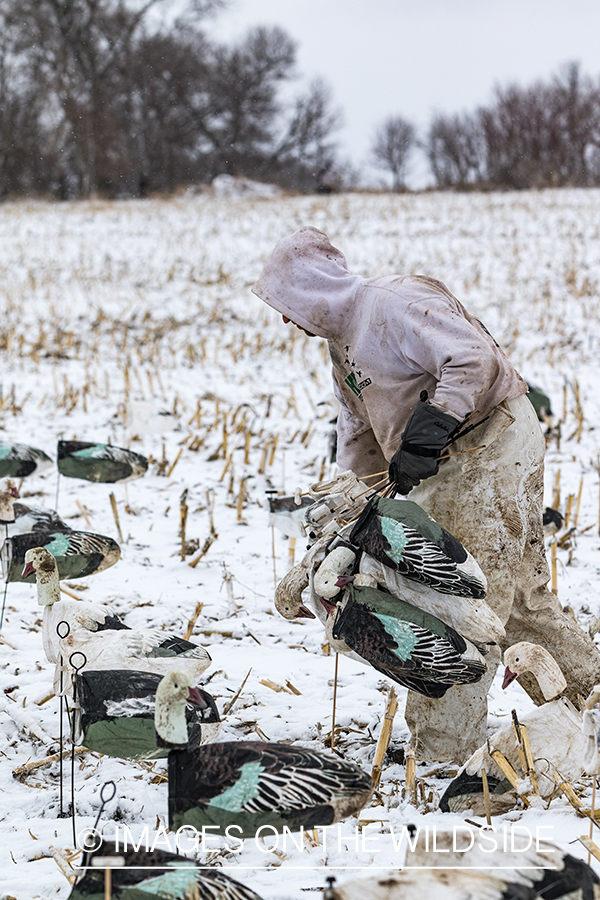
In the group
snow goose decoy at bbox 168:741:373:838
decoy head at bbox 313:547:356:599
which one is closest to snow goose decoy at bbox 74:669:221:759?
snow goose decoy at bbox 168:741:373:838

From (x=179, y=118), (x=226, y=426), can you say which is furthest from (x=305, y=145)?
(x=226, y=426)

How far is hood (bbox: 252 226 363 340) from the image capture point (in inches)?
98.7

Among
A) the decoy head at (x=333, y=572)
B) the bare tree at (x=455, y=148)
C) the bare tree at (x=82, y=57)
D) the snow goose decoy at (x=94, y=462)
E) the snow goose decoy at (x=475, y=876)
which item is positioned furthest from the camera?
the bare tree at (x=455, y=148)

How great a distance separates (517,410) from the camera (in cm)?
249

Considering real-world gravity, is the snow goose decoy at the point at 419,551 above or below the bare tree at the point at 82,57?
below

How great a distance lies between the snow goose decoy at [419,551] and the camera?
5.93 ft

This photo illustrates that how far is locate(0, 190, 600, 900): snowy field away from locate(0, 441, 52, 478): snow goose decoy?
624mm

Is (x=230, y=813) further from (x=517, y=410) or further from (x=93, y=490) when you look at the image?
(x=93, y=490)

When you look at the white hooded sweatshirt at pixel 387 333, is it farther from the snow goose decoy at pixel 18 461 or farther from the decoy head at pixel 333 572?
the snow goose decoy at pixel 18 461

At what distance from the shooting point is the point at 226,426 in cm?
630

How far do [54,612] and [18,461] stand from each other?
1499 mm

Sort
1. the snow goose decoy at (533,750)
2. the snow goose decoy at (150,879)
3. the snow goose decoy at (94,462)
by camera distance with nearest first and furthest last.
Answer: the snow goose decoy at (150,879), the snow goose decoy at (533,750), the snow goose decoy at (94,462)

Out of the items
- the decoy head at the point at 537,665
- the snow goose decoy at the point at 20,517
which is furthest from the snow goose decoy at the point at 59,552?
the decoy head at the point at 537,665

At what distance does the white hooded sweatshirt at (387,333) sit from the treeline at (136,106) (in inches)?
957
